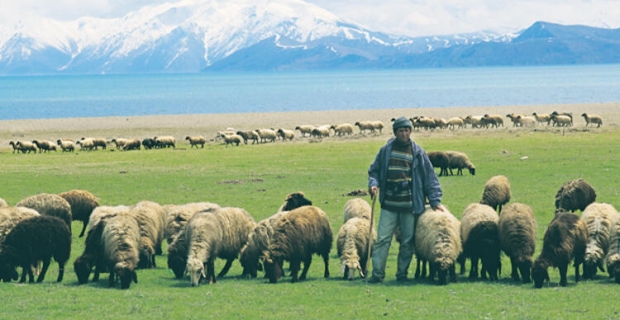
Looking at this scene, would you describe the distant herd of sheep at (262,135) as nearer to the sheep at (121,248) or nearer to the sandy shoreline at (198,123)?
the sandy shoreline at (198,123)

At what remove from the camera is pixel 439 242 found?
42.2 ft

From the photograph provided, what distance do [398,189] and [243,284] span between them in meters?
3.14

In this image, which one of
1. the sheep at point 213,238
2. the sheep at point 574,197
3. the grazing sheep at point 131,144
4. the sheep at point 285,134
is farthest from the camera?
the sheep at point 285,134

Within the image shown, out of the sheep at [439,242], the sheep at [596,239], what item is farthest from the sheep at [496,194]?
the sheep at [439,242]

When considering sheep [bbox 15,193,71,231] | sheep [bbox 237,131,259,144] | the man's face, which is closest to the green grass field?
sheep [bbox 15,193,71,231]

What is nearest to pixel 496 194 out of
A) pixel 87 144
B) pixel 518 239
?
pixel 518 239

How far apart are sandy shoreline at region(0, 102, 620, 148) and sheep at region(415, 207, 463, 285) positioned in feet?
144

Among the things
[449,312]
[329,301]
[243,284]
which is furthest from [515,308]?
[243,284]

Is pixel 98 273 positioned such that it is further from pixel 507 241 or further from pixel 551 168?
pixel 551 168

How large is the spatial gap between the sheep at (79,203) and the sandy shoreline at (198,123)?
120ft

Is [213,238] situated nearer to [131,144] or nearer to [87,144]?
[131,144]

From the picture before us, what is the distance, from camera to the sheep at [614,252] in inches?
497

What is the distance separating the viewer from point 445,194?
2455 centimetres

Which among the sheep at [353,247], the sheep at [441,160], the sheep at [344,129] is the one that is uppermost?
the sheep at [344,129]
